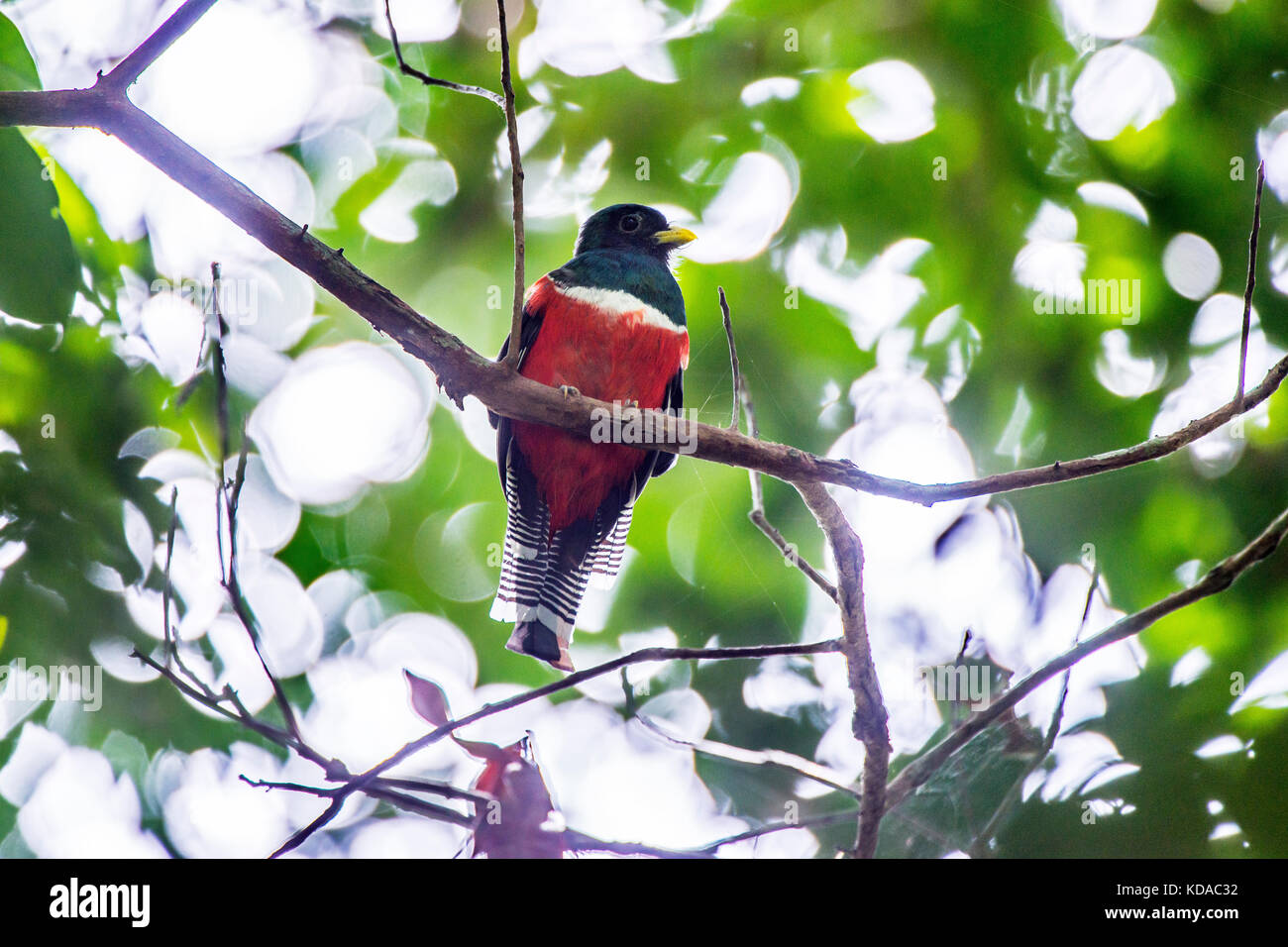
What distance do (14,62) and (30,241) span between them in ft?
1.99

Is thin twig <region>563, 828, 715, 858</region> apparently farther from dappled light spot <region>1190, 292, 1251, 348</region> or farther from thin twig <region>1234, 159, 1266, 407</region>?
dappled light spot <region>1190, 292, 1251, 348</region>

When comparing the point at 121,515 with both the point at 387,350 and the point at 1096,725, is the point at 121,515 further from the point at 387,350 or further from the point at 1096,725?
the point at 1096,725

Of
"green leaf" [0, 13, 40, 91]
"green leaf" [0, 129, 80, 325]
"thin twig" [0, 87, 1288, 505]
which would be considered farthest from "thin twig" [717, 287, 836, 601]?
"green leaf" [0, 13, 40, 91]

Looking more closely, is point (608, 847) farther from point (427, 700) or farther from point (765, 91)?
point (765, 91)

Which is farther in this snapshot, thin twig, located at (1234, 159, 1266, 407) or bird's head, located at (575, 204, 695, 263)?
bird's head, located at (575, 204, 695, 263)

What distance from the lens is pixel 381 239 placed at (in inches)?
206

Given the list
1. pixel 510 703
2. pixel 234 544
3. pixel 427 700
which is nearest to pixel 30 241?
pixel 234 544

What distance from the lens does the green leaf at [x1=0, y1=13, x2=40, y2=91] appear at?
9.45ft

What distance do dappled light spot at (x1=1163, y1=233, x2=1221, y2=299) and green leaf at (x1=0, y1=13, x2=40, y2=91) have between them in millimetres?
4735

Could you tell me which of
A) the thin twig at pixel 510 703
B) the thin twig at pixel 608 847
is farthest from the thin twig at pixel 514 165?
the thin twig at pixel 608 847

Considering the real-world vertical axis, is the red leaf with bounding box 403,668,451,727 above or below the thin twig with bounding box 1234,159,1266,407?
below

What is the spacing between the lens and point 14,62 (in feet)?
9.60
